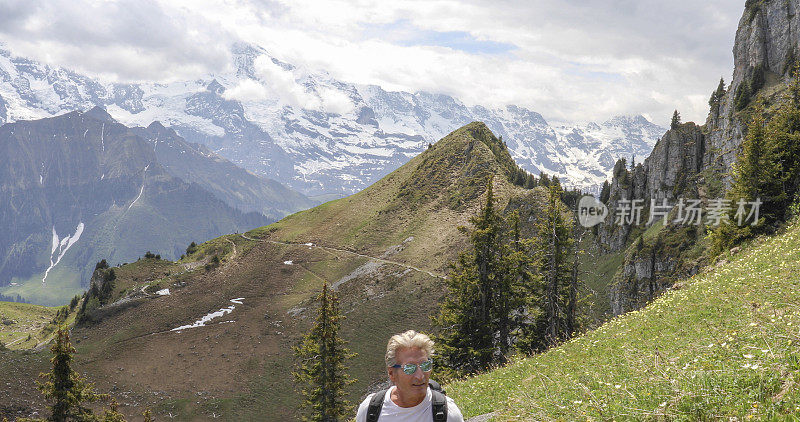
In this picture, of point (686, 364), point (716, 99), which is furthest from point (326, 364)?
point (716, 99)

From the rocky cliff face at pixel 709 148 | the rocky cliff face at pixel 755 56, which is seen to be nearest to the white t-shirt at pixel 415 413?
the rocky cliff face at pixel 709 148

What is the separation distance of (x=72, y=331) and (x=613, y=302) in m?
104

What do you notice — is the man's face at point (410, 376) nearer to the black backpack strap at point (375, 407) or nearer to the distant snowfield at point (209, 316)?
the black backpack strap at point (375, 407)

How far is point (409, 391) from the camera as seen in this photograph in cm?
605

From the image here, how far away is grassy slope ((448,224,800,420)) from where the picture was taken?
7344 mm

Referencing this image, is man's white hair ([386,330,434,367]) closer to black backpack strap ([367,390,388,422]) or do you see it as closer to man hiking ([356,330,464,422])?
man hiking ([356,330,464,422])

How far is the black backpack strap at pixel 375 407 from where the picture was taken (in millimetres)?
6039

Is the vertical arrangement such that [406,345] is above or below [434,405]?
above

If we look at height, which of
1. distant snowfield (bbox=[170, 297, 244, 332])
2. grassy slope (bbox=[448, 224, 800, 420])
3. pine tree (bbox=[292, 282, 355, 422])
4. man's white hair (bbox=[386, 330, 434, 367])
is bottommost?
distant snowfield (bbox=[170, 297, 244, 332])

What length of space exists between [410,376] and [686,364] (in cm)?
693

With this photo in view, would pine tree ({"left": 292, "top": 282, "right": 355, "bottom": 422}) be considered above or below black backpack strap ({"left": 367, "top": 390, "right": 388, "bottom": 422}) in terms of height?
below

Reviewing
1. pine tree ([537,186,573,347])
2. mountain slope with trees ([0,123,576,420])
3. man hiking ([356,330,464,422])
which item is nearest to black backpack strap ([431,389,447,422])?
man hiking ([356,330,464,422])

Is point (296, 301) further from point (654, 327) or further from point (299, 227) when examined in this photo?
point (654, 327)

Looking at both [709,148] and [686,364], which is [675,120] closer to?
[709,148]
